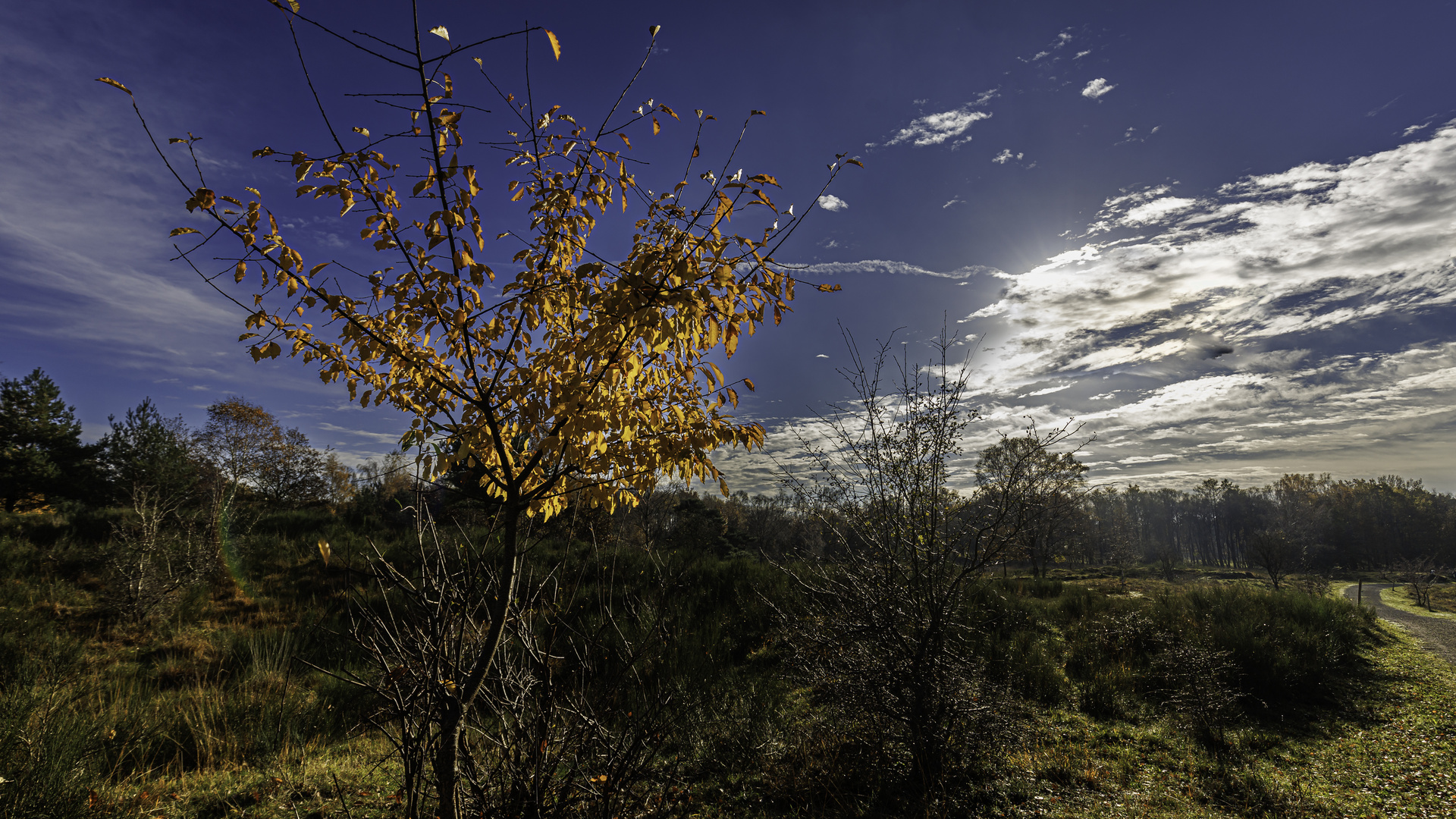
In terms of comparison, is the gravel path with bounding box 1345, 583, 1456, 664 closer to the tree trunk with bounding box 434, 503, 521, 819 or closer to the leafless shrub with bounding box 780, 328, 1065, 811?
the leafless shrub with bounding box 780, 328, 1065, 811

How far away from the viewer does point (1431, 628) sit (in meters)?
15.0

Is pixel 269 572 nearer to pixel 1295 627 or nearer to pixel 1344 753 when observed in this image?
pixel 1344 753

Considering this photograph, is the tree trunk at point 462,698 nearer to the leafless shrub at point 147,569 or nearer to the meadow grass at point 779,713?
the meadow grass at point 779,713

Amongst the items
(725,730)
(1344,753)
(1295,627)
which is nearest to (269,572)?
A: (725,730)

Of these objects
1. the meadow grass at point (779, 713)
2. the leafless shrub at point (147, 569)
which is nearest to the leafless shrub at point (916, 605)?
the meadow grass at point (779, 713)

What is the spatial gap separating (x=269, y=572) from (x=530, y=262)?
13.6 meters

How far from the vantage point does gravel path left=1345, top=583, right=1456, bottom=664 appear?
1130 centimetres

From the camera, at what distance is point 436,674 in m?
2.18

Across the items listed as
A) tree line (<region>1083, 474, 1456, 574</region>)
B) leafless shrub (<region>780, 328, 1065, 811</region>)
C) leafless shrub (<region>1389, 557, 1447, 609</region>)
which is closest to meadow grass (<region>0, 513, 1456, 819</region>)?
leafless shrub (<region>780, 328, 1065, 811</region>)

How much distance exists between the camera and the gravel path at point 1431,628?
37.1ft

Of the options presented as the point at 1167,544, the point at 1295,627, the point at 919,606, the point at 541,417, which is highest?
the point at 541,417

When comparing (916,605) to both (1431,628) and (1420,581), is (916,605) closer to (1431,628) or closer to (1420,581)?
(1431,628)

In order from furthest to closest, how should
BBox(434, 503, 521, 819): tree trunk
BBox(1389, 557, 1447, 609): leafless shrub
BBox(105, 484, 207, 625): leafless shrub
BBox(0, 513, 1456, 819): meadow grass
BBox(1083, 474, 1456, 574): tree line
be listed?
BBox(1083, 474, 1456, 574): tree line < BBox(1389, 557, 1447, 609): leafless shrub < BBox(105, 484, 207, 625): leafless shrub < BBox(0, 513, 1456, 819): meadow grass < BBox(434, 503, 521, 819): tree trunk

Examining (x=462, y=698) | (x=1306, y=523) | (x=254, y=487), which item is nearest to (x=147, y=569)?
(x=462, y=698)
